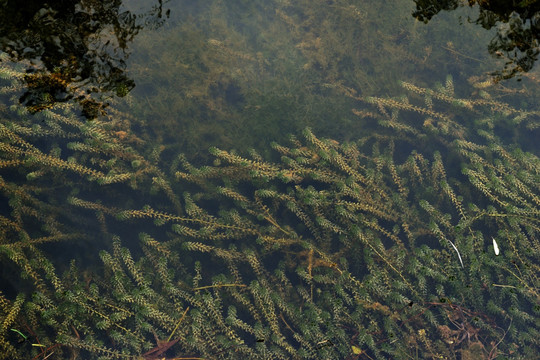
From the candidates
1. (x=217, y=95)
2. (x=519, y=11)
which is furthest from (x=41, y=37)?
(x=519, y=11)

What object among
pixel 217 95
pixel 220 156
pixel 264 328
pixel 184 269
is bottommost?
pixel 264 328

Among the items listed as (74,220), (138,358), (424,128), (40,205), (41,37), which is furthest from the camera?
(424,128)

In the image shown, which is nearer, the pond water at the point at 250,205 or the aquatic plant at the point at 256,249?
the aquatic plant at the point at 256,249

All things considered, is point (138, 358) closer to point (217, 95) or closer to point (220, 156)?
point (220, 156)

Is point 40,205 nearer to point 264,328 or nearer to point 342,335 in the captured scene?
point 264,328

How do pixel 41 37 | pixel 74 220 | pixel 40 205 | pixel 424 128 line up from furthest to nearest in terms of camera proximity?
pixel 424 128 → pixel 74 220 → pixel 40 205 → pixel 41 37

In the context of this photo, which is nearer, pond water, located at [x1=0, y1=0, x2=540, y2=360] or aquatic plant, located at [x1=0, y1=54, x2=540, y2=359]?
aquatic plant, located at [x1=0, y1=54, x2=540, y2=359]

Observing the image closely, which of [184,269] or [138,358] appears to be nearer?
[138,358]

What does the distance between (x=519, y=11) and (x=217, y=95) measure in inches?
142

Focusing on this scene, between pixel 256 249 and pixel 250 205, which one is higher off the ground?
pixel 250 205

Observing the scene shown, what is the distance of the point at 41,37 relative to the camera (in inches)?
133

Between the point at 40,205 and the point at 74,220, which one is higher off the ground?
the point at 40,205

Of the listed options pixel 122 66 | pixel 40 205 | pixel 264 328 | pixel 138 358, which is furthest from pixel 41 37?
pixel 264 328

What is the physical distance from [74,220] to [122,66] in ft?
5.84
